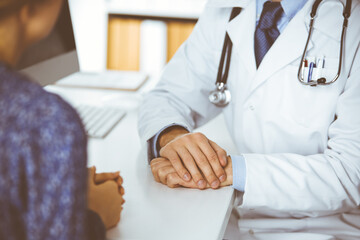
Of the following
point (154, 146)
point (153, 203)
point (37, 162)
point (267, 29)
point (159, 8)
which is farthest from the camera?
point (159, 8)

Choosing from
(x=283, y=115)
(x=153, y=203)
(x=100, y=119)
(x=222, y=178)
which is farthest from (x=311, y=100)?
(x=100, y=119)

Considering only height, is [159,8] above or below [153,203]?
above

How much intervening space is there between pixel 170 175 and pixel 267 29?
1.77 ft

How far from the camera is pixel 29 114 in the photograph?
42cm

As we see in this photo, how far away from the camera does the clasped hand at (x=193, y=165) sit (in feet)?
2.58

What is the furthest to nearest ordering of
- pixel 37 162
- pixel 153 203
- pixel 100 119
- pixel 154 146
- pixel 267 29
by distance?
pixel 100 119
pixel 267 29
pixel 154 146
pixel 153 203
pixel 37 162

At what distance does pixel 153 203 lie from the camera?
740mm

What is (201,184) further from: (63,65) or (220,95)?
(63,65)

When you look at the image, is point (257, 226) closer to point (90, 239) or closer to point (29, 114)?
point (90, 239)

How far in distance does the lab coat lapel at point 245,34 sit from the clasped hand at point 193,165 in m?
0.32

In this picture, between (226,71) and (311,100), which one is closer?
(311,100)

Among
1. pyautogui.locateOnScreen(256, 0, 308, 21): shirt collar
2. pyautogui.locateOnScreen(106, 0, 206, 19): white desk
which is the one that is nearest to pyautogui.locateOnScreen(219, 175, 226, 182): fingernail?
pyautogui.locateOnScreen(256, 0, 308, 21): shirt collar

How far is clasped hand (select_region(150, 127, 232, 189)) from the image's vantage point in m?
0.79

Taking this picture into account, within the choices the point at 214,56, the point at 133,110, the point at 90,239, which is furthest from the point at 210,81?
the point at 90,239
